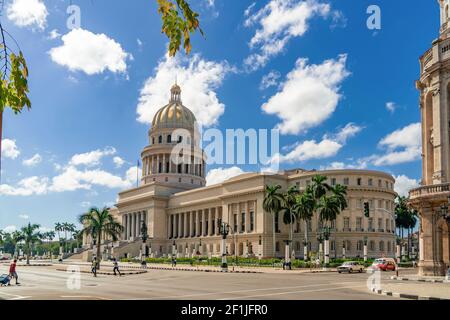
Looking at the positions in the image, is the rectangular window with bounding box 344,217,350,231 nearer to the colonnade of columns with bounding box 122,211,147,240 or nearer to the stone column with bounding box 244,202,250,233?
the stone column with bounding box 244,202,250,233

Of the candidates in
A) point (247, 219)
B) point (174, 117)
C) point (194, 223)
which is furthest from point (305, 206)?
point (174, 117)

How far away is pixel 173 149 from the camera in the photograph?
5251 inches

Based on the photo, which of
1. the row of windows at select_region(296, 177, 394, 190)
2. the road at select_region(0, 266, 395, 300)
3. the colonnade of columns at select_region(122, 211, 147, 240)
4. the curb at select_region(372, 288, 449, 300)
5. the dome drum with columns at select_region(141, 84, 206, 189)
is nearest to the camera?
the curb at select_region(372, 288, 449, 300)

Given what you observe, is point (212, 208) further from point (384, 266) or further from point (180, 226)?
point (384, 266)

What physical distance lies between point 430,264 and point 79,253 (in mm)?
99003

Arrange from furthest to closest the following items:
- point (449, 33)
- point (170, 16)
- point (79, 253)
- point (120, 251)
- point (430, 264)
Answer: point (79, 253) < point (120, 251) < point (449, 33) < point (430, 264) < point (170, 16)

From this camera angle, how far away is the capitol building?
9356 centimetres

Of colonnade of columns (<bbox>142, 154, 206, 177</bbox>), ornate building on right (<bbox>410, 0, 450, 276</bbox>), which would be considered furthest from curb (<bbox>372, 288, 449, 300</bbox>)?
colonnade of columns (<bbox>142, 154, 206, 177</bbox>)

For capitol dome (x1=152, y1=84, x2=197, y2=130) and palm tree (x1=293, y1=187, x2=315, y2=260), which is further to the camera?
capitol dome (x1=152, y1=84, x2=197, y2=130)

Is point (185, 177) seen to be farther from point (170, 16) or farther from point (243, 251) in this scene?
point (170, 16)

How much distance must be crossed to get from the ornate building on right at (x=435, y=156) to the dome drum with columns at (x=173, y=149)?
90.7 m

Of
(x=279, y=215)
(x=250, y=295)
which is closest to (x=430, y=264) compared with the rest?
(x=250, y=295)

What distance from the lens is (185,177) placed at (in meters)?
134

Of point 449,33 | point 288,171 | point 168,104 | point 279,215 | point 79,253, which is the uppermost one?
point 168,104
